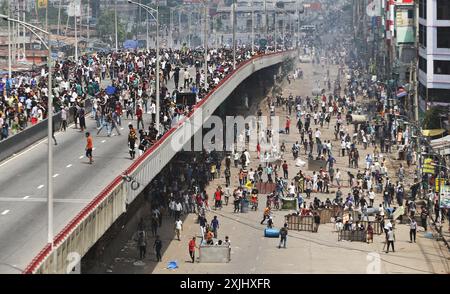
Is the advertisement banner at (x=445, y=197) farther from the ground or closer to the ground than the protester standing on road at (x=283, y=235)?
farther from the ground

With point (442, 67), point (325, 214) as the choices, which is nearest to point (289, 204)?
point (325, 214)

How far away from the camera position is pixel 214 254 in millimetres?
50250

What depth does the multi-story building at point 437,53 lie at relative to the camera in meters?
93.8

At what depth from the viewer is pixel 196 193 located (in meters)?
63.2

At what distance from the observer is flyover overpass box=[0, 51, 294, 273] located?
33750 millimetres

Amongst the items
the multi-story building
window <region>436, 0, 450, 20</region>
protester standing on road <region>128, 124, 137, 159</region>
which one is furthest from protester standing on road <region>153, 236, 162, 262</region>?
window <region>436, 0, 450, 20</region>

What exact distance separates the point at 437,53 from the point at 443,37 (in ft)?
4.67

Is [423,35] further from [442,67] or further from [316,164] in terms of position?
[316,164]

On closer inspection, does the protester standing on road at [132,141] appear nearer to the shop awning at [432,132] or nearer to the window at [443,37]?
the shop awning at [432,132]

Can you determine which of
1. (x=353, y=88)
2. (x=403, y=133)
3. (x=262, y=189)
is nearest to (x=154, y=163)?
(x=262, y=189)

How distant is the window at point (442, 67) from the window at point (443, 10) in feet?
11.0

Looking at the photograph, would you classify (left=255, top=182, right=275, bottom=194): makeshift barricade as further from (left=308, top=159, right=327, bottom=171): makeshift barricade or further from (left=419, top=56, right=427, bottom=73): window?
(left=419, top=56, right=427, bottom=73): window

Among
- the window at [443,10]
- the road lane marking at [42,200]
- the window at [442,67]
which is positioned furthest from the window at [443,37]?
the road lane marking at [42,200]

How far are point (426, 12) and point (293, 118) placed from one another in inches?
840
